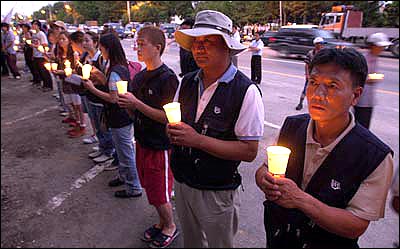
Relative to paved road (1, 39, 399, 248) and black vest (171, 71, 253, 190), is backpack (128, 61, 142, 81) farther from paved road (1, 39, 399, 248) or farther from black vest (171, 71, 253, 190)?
black vest (171, 71, 253, 190)

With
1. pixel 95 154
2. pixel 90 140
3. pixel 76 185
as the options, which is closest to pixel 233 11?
pixel 76 185

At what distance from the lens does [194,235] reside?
1996 mm

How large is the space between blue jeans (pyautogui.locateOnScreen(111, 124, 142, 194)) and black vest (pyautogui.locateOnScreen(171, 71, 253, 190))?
1.59m

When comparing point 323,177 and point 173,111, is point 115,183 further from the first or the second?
point 323,177

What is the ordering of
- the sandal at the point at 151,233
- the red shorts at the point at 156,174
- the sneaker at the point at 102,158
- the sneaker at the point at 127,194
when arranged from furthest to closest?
the sneaker at the point at 102,158 → the sneaker at the point at 127,194 → the sandal at the point at 151,233 → the red shorts at the point at 156,174

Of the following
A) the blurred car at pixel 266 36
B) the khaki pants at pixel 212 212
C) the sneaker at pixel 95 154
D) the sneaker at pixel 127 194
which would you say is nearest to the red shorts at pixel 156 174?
the khaki pants at pixel 212 212

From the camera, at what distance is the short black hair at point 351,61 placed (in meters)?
1.13

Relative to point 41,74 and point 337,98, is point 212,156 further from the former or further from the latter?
point 41,74

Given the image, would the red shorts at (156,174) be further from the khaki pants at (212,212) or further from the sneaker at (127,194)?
the sneaker at (127,194)

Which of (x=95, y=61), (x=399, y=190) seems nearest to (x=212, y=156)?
(x=399, y=190)

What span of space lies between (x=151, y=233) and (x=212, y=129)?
1.59 m

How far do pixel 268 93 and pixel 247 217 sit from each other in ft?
15.7

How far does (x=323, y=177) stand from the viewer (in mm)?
1173

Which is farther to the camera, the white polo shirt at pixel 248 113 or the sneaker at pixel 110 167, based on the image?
the sneaker at pixel 110 167
